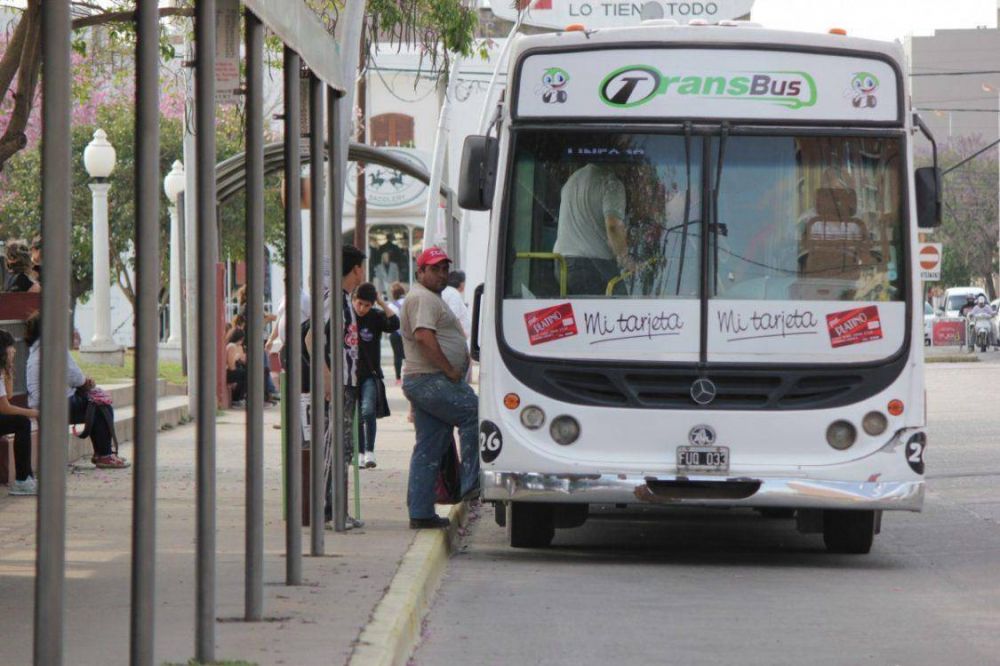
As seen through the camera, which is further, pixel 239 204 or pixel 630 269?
pixel 239 204

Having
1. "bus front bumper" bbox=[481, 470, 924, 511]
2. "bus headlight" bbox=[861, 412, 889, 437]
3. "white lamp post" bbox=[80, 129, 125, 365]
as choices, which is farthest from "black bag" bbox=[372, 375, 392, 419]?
"white lamp post" bbox=[80, 129, 125, 365]

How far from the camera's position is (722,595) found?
9.48m

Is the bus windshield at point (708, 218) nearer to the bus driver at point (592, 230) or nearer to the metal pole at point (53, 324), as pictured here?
the bus driver at point (592, 230)

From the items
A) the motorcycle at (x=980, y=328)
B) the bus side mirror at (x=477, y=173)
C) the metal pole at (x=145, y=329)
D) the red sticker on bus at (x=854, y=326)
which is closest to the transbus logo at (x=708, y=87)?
the bus side mirror at (x=477, y=173)

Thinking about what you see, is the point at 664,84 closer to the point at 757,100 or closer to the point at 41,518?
the point at 757,100

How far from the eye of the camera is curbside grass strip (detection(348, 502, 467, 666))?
6.97 m

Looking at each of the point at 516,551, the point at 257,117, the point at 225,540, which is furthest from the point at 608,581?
the point at 257,117

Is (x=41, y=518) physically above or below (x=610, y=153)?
below

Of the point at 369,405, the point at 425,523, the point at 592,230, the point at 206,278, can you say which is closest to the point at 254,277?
the point at 206,278

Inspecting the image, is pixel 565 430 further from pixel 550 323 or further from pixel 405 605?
pixel 405 605

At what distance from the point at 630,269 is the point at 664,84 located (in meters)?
1.11

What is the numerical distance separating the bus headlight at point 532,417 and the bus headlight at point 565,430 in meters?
0.08

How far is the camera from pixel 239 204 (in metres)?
38.6

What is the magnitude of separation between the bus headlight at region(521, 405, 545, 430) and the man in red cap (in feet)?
2.70
